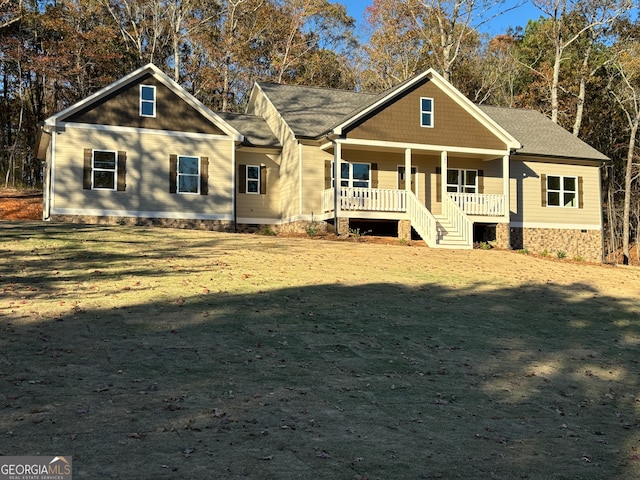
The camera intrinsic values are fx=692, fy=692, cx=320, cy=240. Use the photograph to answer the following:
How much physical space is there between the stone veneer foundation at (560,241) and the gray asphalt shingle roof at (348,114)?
3.59m

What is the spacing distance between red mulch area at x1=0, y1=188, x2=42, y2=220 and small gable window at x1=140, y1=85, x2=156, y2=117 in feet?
35.6

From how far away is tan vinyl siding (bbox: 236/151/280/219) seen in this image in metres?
30.2

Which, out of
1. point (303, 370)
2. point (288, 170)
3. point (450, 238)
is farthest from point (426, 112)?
point (303, 370)

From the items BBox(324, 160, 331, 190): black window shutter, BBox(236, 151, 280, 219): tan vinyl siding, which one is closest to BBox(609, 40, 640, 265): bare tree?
BBox(324, 160, 331, 190): black window shutter

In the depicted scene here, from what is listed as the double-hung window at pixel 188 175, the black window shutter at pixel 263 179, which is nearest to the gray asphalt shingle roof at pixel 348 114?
the black window shutter at pixel 263 179

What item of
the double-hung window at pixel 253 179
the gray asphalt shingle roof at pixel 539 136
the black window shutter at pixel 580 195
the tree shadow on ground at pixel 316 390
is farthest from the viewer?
the black window shutter at pixel 580 195

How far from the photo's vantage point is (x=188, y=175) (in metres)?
27.6

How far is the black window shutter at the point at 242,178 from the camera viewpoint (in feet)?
99.1

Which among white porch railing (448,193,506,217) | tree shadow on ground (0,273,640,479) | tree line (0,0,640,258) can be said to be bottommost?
tree shadow on ground (0,273,640,479)

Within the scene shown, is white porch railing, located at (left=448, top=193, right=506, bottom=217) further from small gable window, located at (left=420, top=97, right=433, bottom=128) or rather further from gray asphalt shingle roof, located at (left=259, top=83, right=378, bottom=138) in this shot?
gray asphalt shingle roof, located at (left=259, top=83, right=378, bottom=138)

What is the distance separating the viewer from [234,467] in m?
6.20

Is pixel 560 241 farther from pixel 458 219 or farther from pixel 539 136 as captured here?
pixel 458 219

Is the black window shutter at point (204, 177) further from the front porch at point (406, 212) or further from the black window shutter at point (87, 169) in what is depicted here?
the front porch at point (406, 212)

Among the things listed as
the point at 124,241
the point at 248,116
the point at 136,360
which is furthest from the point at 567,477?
the point at 248,116
